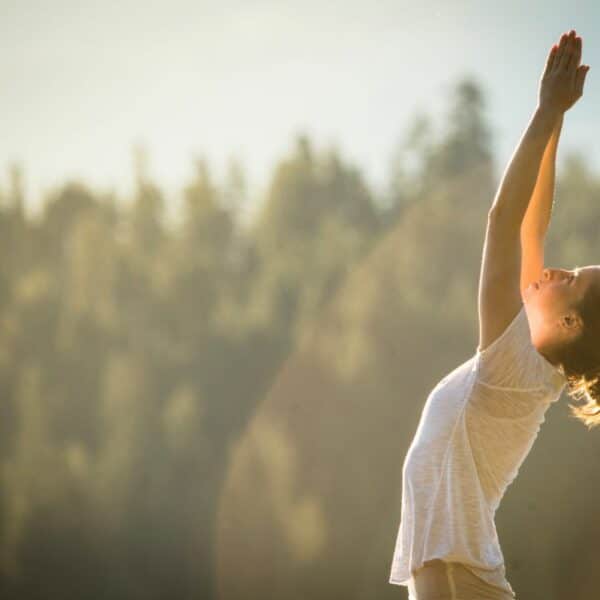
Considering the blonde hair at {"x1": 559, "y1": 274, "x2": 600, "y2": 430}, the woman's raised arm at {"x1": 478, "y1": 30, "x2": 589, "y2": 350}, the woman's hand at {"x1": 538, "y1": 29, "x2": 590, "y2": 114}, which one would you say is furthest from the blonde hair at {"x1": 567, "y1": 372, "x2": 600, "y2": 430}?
the woman's hand at {"x1": 538, "y1": 29, "x2": 590, "y2": 114}

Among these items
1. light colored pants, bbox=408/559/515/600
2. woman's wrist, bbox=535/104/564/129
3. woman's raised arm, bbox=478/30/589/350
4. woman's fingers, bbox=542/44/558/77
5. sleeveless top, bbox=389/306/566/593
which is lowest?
light colored pants, bbox=408/559/515/600

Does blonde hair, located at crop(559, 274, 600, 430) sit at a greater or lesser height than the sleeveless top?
greater

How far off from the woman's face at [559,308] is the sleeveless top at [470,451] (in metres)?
0.05

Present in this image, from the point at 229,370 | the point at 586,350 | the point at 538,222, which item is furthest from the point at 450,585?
the point at 229,370

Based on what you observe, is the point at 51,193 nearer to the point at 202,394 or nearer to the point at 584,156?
the point at 202,394

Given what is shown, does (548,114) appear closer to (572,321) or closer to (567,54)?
(567,54)

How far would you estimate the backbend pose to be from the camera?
5.74ft

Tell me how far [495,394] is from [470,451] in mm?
113

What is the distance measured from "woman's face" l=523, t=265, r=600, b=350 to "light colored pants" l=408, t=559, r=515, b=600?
16.5 inches

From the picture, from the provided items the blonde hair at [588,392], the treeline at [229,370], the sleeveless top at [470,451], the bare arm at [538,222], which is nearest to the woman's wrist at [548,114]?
the bare arm at [538,222]

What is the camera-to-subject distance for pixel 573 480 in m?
10.8

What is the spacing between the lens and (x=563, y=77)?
1815 mm

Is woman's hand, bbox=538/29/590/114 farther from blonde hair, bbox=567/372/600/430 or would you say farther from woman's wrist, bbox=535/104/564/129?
blonde hair, bbox=567/372/600/430

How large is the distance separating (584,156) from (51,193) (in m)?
7.09
